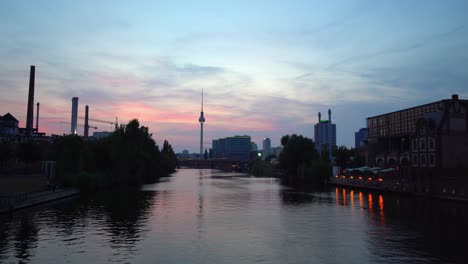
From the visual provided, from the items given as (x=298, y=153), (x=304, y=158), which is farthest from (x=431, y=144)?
(x=298, y=153)

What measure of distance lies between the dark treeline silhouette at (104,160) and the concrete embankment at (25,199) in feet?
49.8

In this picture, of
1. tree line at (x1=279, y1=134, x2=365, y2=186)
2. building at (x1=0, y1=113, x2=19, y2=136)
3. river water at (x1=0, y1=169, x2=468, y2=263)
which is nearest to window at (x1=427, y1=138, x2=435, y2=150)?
river water at (x1=0, y1=169, x2=468, y2=263)

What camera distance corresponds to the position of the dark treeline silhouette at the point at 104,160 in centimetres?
9252

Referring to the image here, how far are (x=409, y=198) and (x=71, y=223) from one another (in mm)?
61909

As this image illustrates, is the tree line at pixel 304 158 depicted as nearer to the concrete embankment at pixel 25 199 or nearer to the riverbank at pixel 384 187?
the riverbank at pixel 384 187

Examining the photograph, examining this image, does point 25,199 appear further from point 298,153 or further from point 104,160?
point 298,153

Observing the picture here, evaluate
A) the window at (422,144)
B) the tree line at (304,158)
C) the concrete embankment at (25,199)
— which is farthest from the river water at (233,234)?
the tree line at (304,158)

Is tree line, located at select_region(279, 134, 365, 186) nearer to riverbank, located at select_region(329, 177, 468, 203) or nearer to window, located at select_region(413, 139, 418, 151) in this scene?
riverbank, located at select_region(329, 177, 468, 203)

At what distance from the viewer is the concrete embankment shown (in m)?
50.7

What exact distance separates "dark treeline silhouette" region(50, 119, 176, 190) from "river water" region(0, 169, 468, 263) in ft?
106

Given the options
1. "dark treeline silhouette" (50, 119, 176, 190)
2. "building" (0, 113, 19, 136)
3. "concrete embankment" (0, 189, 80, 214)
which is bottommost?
"concrete embankment" (0, 189, 80, 214)

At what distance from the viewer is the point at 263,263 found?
93.8 feet

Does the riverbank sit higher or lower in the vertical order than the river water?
higher

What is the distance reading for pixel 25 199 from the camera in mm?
59094
